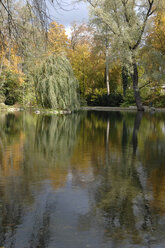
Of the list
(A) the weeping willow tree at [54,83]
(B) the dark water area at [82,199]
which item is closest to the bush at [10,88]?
(A) the weeping willow tree at [54,83]

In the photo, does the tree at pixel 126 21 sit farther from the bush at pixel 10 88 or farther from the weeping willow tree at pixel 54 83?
the bush at pixel 10 88

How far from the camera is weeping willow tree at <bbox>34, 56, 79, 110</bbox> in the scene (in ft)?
81.6

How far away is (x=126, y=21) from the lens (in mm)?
27078

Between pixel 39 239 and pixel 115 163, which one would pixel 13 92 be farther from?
pixel 39 239

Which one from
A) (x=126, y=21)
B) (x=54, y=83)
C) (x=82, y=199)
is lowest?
(x=82, y=199)

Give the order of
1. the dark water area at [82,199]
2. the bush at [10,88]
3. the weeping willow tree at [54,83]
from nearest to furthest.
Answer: the dark water area at [82,199] < the weeping willow tree at [54,83] < the bush at [10,88]

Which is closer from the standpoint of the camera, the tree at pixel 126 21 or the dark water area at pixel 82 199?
the dark water area at pixel 82 199

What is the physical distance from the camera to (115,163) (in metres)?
6.89

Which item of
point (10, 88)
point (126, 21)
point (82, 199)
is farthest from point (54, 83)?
point (82, 199)

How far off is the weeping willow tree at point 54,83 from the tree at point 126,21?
193 inches

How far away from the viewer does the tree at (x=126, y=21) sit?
25.6 metres

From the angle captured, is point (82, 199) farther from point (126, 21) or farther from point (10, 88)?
point (10, 88)

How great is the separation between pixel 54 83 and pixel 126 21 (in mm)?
8735

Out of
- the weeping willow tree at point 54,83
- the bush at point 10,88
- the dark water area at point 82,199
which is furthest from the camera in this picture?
the bush at point 10,88
